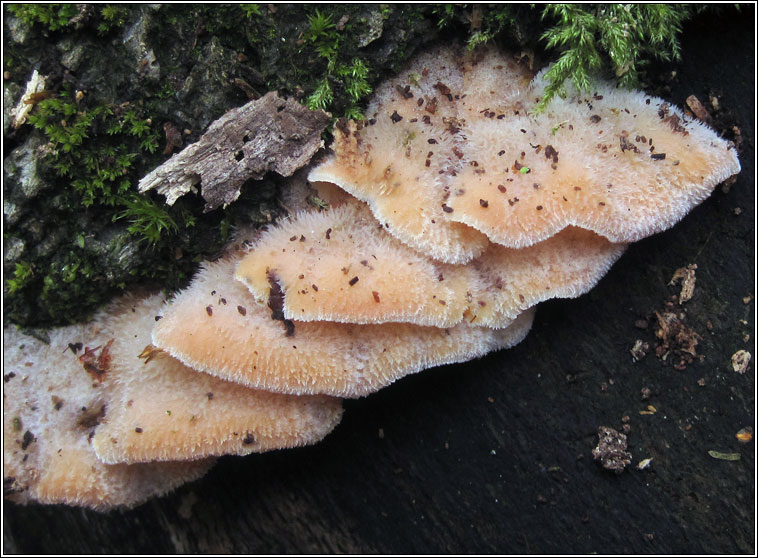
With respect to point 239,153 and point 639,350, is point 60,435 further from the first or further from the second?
point 639,350

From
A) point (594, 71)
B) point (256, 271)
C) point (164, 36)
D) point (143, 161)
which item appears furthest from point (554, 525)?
point (164, 36)

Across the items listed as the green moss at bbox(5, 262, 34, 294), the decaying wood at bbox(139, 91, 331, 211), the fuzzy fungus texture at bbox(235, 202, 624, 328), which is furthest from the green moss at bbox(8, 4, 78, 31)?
the fuzzy fungus texture at bbox(235, 202, 624, 328)

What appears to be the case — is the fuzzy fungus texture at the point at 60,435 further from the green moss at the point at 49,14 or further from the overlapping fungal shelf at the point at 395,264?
the green moss at the point at 49,14

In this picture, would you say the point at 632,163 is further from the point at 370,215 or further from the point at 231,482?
the point at 231,482

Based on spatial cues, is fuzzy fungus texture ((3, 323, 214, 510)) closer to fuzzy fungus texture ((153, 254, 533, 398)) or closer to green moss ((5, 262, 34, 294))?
green moss ((5, 262, 34, 294))

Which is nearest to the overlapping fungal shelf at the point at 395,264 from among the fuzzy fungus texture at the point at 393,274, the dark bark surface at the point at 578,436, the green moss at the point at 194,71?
the fuzzy fungus texture at the point at 393,274

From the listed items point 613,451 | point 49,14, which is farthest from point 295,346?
point 49,14
